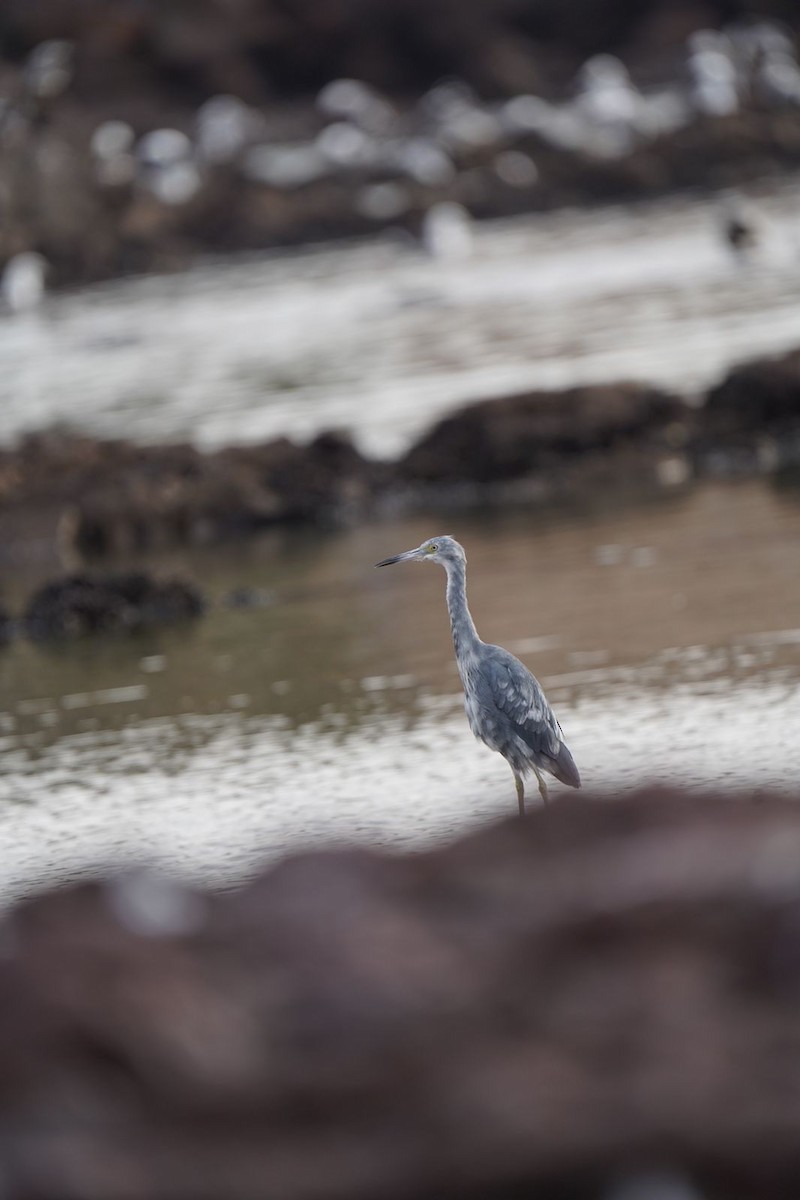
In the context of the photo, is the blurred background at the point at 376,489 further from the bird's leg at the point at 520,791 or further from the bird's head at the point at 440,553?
the bird's head at the point at 440,553

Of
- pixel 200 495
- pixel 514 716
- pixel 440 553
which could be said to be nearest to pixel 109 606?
pixel 200 495

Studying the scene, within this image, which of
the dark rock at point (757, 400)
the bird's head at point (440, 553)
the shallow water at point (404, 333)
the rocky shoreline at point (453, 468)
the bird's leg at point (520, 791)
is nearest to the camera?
the bird's leg at point (520, 791)

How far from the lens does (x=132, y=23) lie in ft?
273

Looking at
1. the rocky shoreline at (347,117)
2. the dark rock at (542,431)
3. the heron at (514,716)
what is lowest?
the heron at (514,716)

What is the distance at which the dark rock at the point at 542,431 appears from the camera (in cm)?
1816

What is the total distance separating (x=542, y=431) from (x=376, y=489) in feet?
5.32

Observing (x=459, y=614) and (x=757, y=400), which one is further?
(x=757, y=400)

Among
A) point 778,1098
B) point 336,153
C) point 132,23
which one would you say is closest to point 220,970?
point 778,1098

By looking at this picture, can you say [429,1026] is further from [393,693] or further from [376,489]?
[376,489]

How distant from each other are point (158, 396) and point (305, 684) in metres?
17.5

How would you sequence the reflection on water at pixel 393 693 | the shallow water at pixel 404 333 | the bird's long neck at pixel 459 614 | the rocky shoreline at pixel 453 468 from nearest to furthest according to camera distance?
1. the bird's long neck at pixel 459 614
2. the reflection on water at pixel 393 693
3. the rocky shoreline at pixel 453 468
4. the shallow water at pixel 404 333

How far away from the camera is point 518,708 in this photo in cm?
743

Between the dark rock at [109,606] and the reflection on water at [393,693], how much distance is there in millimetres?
288

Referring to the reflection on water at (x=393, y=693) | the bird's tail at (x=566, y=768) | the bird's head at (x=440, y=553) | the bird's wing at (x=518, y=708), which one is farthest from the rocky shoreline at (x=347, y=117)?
the bird's tail at (x=566, y=768)
